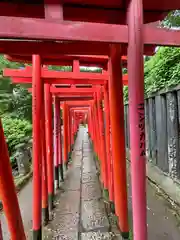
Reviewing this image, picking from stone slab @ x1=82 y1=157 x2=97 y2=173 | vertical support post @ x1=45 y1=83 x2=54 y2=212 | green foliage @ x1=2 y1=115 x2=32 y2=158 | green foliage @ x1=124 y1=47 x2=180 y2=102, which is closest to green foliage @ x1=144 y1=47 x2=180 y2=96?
green foliage @ x1=124 y1=47 x2=180 y2=102

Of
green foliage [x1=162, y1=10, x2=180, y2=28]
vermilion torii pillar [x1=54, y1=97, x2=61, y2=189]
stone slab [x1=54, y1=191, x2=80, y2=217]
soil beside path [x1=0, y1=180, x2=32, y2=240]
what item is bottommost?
soil beside path [x1=0, y1=180, x2=32, y2=240]

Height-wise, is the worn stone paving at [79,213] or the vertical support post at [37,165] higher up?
the vertical support post at [37,165]

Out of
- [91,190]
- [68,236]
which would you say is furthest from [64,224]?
[91,190]

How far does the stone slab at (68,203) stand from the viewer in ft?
12.7

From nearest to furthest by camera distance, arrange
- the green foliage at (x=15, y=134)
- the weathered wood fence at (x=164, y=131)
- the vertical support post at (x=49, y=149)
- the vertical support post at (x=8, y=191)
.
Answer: the vertical support post at (x=8, y=191) → the weathered wood fence at (x=164, y=131) → the vertical support post at (x=49, y=149) → the green foliage at (x=15, y=134)

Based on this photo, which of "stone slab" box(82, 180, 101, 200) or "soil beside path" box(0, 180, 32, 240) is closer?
"soil beside path" box(0, 180, 32, 240)

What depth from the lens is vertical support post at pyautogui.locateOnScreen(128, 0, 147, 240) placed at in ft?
4.20

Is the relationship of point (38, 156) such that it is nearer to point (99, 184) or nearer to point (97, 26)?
point (97, 26)

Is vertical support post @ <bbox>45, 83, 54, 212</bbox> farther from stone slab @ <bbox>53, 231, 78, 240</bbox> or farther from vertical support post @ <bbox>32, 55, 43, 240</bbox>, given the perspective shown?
vertical support post @ <bbox>32, 55, 43, 240</bbox>

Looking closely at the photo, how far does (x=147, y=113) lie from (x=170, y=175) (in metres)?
1.68

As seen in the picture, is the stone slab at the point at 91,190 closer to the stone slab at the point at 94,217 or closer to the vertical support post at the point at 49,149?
the stone slab at the point at 94,217

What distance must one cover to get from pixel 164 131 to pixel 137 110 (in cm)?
311

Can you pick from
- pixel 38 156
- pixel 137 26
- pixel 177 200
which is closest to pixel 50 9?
pixel 137 26

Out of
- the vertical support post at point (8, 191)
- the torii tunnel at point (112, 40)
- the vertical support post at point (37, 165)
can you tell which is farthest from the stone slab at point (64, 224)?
the vertical support post at point (8, 191)
